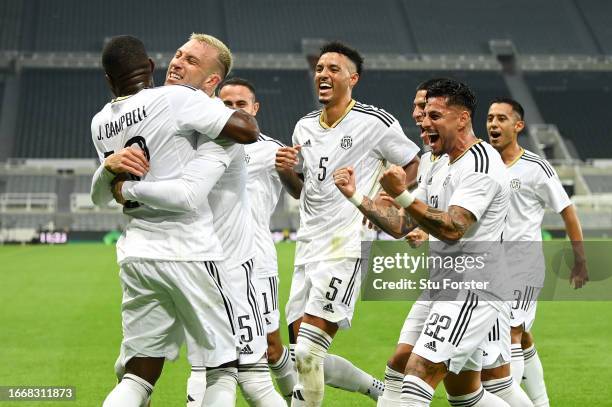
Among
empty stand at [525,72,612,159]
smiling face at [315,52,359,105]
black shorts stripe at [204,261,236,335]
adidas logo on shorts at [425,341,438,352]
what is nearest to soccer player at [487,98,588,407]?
smiling face at [315,52,359,105]

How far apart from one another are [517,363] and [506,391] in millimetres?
996

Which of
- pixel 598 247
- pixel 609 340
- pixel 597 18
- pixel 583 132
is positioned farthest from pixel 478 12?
pixel 609 340

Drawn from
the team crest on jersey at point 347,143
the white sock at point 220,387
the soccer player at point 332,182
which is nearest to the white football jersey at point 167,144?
the white sock at point 220,387

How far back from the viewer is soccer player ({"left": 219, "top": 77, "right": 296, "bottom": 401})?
6324 millimetres

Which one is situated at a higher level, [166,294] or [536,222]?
[536,222]

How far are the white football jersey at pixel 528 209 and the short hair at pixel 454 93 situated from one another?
2.10m

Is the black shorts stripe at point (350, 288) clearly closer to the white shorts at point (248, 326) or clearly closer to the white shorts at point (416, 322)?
the white shorts at point (416, 322)

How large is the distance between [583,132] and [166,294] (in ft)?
128

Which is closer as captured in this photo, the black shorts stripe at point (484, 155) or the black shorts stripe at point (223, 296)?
the black shorts stripe at point (223, 296)

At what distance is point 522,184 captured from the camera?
6863mm

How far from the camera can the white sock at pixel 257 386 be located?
4.71m

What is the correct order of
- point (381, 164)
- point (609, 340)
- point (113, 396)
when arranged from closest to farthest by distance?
point (113, 396)
point (381, 164)
point (609, 340)

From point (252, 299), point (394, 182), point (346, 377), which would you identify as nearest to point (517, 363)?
point (346, 377)

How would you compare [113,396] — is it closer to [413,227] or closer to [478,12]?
[413,227]
